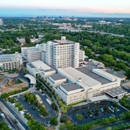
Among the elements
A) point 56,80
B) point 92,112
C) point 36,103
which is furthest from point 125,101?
point 36,103

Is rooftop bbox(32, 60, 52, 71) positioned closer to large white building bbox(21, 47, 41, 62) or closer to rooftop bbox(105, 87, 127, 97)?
large white building bbox(21, 47, 41, 62)

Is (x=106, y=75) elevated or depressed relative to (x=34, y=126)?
elevated

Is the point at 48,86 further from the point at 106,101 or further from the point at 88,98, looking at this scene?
the point at 106,101

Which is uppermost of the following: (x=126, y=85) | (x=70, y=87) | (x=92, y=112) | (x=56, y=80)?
(x=70, y=87)

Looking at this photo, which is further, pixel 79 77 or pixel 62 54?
pixel 62 54

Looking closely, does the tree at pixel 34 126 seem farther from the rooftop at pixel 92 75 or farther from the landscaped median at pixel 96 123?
the rooftop at pixel 92 75

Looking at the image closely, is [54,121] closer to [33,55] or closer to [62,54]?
[62,54]
